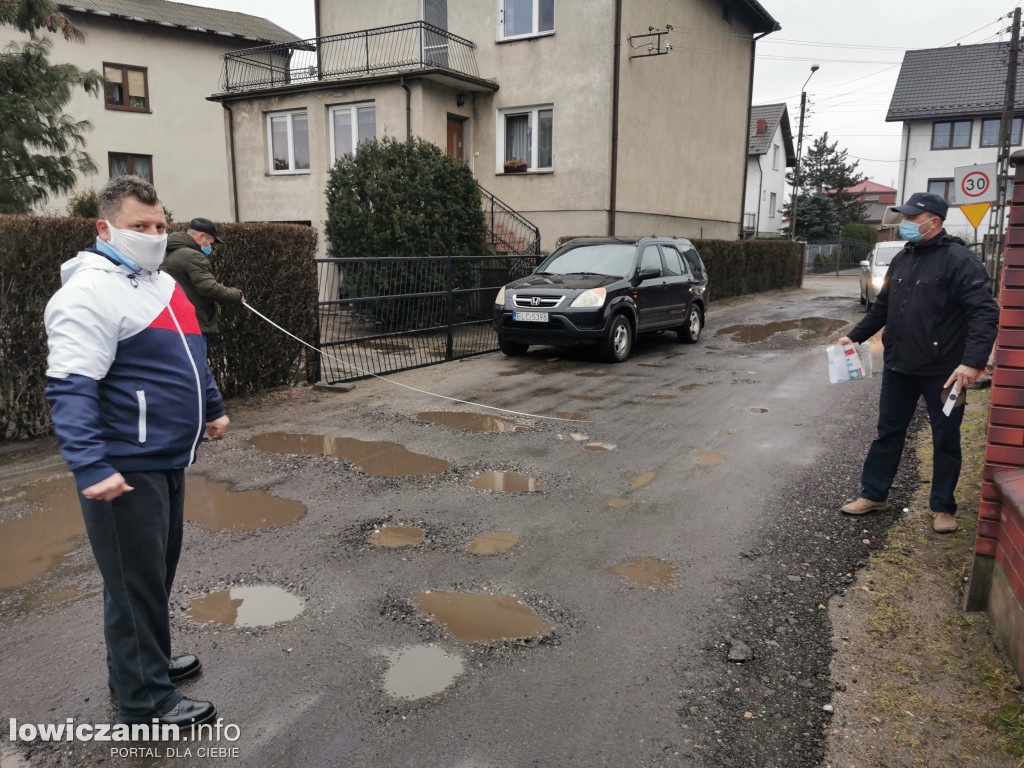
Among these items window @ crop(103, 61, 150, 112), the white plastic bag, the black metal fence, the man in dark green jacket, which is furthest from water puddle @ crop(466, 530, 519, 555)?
window @ crop(103, 61, 150, 112)

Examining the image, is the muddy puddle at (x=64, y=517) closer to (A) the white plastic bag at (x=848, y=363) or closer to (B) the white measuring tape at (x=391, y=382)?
(B) the white measuring tape at (x=391, y=382)

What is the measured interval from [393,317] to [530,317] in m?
1.92

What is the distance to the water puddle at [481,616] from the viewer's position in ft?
11.3

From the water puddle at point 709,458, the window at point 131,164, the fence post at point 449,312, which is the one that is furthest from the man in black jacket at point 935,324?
the window at point 131,164

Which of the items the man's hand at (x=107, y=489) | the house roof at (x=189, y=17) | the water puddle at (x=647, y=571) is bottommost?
the water puddle at (x=647, y=571)

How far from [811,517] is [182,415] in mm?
3937

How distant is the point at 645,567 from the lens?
4.19 m

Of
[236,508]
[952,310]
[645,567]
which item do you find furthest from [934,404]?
[236,508]

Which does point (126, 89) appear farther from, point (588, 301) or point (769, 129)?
point (769, 129)

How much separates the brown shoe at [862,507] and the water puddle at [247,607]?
137 inches

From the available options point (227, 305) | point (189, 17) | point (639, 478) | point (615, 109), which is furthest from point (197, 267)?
point (189, 17)

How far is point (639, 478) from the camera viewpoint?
5.75 meters

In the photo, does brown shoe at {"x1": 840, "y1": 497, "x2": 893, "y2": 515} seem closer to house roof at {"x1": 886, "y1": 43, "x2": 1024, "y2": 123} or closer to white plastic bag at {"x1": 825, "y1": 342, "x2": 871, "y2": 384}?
white plastic bag at {"x1": 825, "y1": 342, "x2": 871, "y2": 384}

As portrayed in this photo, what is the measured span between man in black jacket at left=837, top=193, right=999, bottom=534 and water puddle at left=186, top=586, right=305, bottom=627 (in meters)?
3.78
